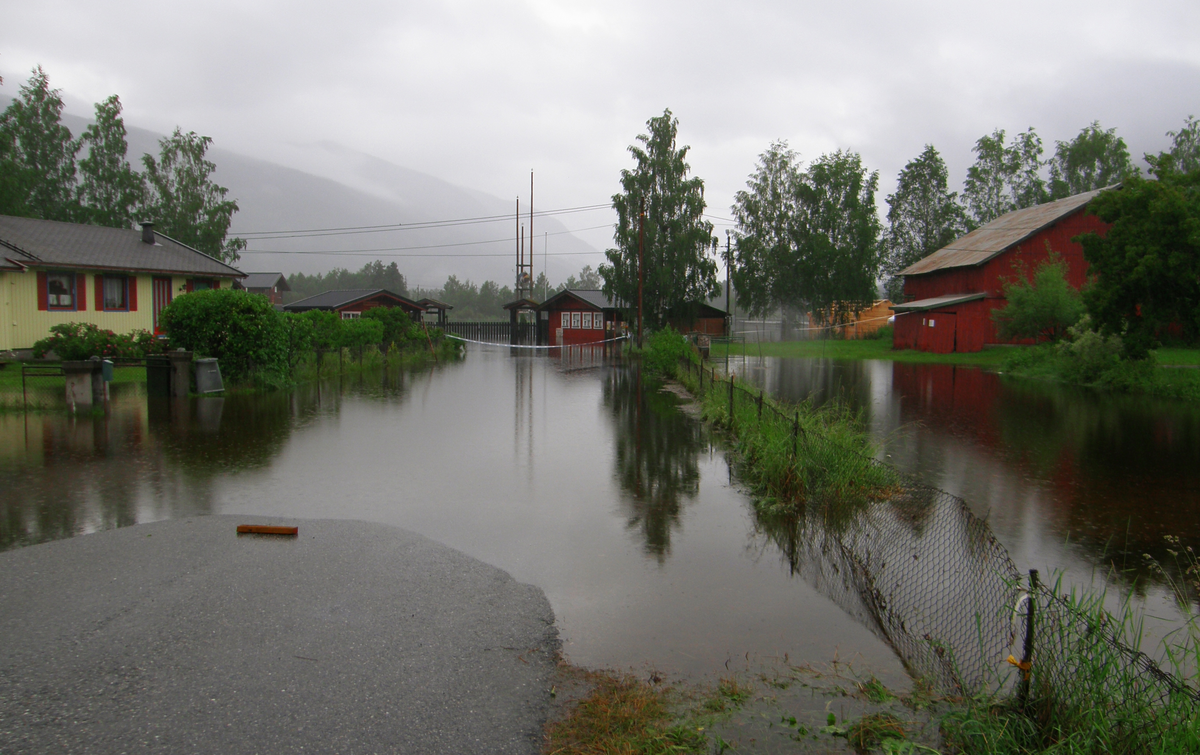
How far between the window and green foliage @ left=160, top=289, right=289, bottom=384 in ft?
42.4

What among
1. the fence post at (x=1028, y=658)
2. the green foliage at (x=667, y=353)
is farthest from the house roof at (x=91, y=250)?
the fence post at (x=1028, y=658)

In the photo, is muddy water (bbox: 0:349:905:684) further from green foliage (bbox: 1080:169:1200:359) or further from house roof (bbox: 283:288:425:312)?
house roof (bbox: 283:288:425:312)

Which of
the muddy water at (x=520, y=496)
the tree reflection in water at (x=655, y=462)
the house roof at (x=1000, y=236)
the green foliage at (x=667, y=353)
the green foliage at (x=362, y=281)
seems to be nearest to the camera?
the muddy water at (x=520, y=496)

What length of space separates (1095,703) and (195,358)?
17.8 m

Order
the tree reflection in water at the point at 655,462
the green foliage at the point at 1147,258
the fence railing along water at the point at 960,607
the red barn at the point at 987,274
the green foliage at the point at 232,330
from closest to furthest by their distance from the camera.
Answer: the fence railing along water at the point at 960,607
the tree reflection in water at the point at 655,462
the green foliage at the point at 232,330
the green foliage at the point at 1147,258
the red barn at the point at 987,274

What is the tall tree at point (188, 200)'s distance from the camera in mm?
52969

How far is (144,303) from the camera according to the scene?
95.9ft

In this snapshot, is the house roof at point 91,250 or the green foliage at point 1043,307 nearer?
the house roof at point 91,250

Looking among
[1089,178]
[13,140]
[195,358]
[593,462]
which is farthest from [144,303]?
[1089,178]

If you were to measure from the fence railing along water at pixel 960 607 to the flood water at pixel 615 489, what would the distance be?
224mm

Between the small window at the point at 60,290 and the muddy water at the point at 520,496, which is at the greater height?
the small window at the point at 60,290

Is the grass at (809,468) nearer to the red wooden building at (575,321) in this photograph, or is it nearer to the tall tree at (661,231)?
the tall tree at (661,231)

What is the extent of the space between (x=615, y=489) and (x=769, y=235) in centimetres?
5027

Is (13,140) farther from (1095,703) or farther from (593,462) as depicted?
(1095,703)
